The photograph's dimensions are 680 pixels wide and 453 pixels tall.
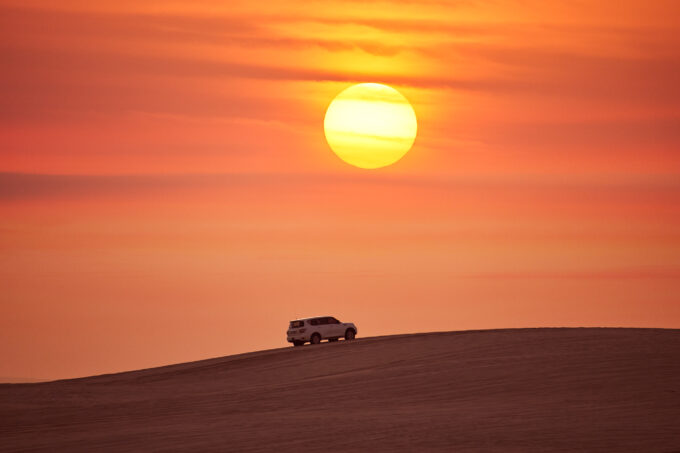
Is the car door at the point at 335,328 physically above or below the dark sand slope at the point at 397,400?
above

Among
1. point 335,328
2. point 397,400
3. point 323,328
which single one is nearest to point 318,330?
point 323,328

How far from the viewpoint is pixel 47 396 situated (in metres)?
39.3

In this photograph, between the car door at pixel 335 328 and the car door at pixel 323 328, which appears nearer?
the car door at pixel 323 328

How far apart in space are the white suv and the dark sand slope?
112 inches

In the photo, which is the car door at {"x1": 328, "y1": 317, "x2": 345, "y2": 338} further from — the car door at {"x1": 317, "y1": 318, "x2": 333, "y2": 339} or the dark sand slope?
the dark sand slope

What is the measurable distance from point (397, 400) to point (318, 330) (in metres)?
22.9

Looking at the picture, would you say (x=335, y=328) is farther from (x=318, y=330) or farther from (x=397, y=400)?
(x=397, y=400)

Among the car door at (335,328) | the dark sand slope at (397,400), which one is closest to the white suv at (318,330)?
the car door at (335,328)

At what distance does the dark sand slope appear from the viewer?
22516mm

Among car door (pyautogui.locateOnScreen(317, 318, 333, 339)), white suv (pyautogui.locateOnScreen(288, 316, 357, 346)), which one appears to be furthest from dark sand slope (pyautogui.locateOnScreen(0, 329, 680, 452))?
car door (pyautogui.locateOnScreen(317, 318, 333, 339))

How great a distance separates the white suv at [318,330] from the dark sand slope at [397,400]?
9.30 ft

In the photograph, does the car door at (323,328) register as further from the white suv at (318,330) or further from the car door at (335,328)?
the car door at (335,328)

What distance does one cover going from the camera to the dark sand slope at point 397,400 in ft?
73.9

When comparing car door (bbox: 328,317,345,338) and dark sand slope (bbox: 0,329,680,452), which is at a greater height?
car door (bbox: 328,317,345,338)
